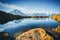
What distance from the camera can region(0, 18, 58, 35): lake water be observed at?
8.54ft

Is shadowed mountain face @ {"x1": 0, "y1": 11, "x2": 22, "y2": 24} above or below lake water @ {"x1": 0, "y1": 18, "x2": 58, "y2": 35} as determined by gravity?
above

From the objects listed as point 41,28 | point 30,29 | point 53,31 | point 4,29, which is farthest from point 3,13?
→ point 53,31

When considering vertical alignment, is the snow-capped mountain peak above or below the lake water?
above

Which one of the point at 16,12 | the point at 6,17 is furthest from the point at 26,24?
the point at 6,17

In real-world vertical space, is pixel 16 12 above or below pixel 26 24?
above

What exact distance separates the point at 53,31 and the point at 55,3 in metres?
0.64

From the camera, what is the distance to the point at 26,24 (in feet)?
8.73

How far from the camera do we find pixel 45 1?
275cm

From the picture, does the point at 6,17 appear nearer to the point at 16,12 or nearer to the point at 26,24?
the point at 16,12

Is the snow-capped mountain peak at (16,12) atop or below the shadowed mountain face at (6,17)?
atop

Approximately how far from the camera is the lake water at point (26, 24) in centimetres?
260

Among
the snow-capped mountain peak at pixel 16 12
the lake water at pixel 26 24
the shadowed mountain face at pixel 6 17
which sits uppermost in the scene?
the snow-capped mountain peak at pixel 16 12

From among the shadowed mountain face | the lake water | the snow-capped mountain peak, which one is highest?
the snow-capped mountain peak

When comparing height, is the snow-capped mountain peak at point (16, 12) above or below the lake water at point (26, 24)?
above
